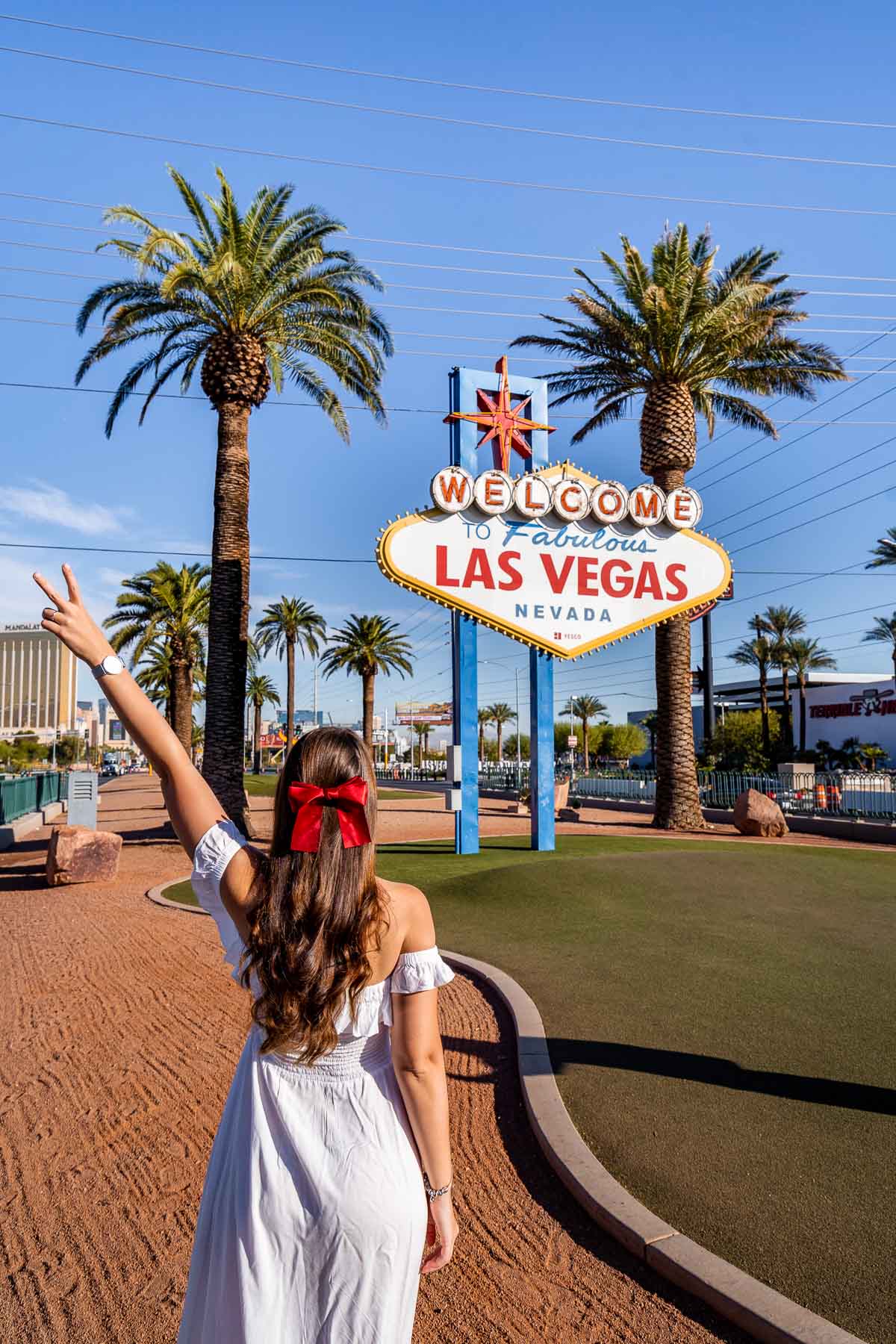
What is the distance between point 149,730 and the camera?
6.82 ft

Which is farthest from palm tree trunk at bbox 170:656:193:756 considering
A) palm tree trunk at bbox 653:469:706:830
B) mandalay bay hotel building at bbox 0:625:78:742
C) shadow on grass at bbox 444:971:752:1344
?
mandalay bay hotel building at bbox 0:625:78:742

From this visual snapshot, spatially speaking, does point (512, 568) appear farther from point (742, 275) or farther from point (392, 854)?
point (742, 275)

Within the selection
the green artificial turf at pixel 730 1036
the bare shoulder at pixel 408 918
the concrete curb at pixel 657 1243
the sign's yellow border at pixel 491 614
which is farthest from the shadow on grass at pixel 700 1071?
the sign's yellow border at pixel 491 614

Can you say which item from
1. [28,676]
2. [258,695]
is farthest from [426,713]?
[28,676]

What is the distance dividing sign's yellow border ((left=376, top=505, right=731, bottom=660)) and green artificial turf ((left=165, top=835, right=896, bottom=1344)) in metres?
4.50

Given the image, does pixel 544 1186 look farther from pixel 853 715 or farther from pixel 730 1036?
pixel 853 715

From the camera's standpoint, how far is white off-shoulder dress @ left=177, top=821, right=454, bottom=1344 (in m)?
1.86

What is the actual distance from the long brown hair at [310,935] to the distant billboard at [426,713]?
109950 millimetres

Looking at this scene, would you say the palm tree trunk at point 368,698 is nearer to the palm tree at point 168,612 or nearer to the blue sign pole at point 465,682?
the palm tree at point 168,612

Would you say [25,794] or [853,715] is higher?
[853,715]

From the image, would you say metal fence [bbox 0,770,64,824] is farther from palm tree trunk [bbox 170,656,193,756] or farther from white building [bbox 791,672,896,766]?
white building [bbox 791,672,896,766]

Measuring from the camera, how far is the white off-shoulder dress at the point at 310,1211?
1862 mm

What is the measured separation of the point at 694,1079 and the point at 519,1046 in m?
1.12

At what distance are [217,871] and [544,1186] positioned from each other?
3.17 meters
